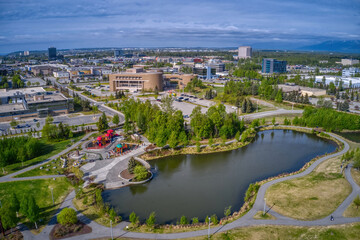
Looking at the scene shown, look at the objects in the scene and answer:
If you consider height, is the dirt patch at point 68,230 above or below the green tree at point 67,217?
below

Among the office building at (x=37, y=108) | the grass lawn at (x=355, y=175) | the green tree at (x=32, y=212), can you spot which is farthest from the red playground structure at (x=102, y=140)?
the grass lawn at (x=355, y=175)

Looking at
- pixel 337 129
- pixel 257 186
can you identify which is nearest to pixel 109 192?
pixel 257 186

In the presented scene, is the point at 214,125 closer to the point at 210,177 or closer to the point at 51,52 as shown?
the point at 210,177

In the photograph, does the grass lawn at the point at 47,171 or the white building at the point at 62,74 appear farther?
the white building at the point at 62,74

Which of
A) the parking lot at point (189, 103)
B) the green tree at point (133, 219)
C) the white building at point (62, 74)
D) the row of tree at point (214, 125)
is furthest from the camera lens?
the white building at point (62, 74)

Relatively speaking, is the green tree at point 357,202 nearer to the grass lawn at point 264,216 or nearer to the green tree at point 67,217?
the grass lawn at point 264,216

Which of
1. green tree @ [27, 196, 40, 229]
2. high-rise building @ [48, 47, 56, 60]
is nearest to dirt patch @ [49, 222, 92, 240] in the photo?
green tree @ [27, 196, 40, 229]

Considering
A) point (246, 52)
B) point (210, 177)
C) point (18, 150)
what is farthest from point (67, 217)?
point (246, 52)

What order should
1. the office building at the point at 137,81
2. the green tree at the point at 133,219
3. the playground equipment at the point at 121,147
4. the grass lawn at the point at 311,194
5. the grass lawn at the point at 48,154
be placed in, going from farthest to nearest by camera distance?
the office building at the point at 137,81
the playground equipment at the point at 121,147
the grass lawn at the point at 48,154
the grass lawn at the point at 311,194
the green tree at the point at 133,219
